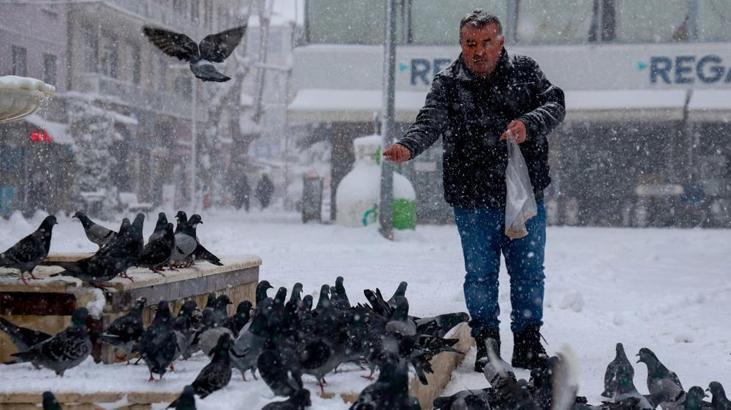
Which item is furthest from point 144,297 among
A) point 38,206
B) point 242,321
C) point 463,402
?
point 38,206

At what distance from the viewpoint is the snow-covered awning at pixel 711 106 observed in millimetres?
22547

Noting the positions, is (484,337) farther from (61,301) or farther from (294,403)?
(61,301)

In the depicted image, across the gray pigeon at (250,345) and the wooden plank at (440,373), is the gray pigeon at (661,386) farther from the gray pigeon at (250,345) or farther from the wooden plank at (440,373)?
the gray pigeon at (250,345)

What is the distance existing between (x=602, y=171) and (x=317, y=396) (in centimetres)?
2195

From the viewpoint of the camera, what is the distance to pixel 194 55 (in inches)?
224

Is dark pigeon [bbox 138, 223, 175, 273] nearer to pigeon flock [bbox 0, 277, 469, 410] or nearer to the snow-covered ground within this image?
pigeon flock [bbox 0, 277, 469, 410]

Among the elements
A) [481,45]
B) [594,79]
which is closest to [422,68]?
[594,79]

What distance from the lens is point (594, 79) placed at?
2392 centimetres

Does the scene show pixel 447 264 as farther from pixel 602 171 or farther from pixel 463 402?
pixel 602 171

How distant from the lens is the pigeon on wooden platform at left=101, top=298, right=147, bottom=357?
13.1ft

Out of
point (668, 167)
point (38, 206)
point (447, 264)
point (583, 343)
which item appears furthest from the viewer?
point (38, 206)

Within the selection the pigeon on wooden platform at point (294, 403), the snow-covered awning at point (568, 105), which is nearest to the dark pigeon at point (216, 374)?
the pigeon on wooden platform at point (294, 403)

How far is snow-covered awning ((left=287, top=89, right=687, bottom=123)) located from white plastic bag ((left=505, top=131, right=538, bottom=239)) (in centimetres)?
1852

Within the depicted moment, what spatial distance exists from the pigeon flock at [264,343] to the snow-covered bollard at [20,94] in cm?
121
